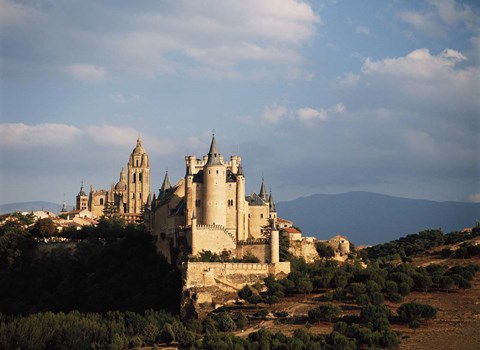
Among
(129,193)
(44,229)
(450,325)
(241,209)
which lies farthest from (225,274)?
(129,193)

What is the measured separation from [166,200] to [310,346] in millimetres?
25467

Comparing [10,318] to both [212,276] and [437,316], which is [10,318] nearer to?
[212,276]

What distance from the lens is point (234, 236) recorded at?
75250mm

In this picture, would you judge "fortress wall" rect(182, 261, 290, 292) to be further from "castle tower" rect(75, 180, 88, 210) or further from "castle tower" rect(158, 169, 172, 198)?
"castle tower" rect(75, 180, 88, 210)

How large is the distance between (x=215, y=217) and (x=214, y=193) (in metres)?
2.01

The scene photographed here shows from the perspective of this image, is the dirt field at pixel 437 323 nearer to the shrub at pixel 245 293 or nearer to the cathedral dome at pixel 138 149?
the shrub at pixel 245 293

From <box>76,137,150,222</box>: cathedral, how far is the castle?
48.3m

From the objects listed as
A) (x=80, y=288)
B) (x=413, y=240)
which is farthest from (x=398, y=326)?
(x=413, y=240)

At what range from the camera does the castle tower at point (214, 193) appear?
2913 inches

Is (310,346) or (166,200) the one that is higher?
(166,200)

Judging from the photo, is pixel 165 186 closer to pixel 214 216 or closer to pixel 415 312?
pixel 214 216

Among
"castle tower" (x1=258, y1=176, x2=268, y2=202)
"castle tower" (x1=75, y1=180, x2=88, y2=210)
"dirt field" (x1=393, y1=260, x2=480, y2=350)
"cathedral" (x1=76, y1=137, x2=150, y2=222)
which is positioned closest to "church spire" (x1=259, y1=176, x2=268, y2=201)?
"castle tower" (x1=258, y1=176, x2=268, y2=202)

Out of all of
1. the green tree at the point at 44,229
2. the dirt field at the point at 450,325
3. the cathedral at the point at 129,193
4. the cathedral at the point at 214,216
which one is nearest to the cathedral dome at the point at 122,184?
the cathedral at the point at 129,193

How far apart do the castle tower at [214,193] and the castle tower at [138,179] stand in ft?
177
